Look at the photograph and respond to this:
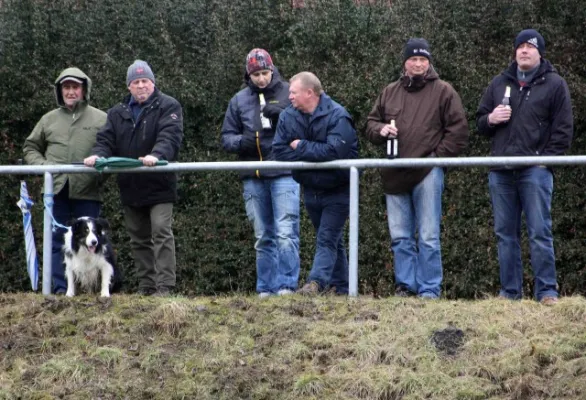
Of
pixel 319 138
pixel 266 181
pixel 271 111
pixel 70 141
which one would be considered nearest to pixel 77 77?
pixel 70 141

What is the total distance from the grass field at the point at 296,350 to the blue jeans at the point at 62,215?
1.17 m

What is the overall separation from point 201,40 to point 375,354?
8021mm

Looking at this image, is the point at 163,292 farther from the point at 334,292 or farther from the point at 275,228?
the point at 334,292

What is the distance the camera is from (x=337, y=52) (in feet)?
52.3

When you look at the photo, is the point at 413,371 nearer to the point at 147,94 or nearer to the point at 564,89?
the point at 564,89

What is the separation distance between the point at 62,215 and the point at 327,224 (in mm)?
2654

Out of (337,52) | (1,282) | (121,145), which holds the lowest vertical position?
(1,282)

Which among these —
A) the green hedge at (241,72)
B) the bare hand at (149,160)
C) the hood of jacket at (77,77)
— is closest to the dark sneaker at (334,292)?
the bare hand at (149,160)

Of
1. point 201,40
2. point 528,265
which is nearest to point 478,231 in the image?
point 528,265

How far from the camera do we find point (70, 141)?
39.2ft

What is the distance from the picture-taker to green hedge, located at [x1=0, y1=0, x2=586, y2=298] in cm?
1512

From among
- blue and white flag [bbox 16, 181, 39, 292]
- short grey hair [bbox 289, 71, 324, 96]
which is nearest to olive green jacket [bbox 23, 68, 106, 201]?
blue and white flag [bbox 16, 181, 39, 292]

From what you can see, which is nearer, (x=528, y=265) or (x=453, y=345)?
(x=453, y=345)

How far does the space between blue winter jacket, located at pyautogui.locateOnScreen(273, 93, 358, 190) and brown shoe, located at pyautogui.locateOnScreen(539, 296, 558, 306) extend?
2.03 meters
